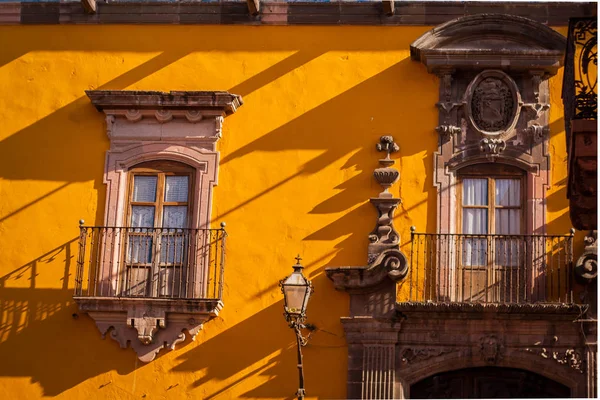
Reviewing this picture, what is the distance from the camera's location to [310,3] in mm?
15961

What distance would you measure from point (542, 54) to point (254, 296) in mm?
4185

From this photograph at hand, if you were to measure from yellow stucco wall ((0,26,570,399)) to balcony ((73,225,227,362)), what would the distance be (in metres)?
0.18

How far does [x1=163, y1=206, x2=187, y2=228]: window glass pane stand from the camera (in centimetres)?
1548

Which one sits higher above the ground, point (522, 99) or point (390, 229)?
point (522, 99)

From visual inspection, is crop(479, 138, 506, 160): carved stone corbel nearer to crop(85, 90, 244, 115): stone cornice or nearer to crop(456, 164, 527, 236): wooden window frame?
crop(456, 164, 527, 236): wooden window frame

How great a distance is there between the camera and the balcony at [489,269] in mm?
14852

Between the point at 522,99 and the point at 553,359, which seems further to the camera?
the point at 522,99

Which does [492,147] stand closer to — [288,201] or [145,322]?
[288,201]

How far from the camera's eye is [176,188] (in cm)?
1559

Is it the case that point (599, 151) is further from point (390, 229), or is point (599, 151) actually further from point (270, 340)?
point (270, 340)

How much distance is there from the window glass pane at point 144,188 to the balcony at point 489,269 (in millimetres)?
2992

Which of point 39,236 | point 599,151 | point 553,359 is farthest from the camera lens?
point 39,236

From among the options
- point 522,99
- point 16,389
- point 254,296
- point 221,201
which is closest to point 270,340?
point 254,296

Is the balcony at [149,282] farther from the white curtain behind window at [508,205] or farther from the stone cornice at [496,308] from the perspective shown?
the white curtain behind window at [508,205]
